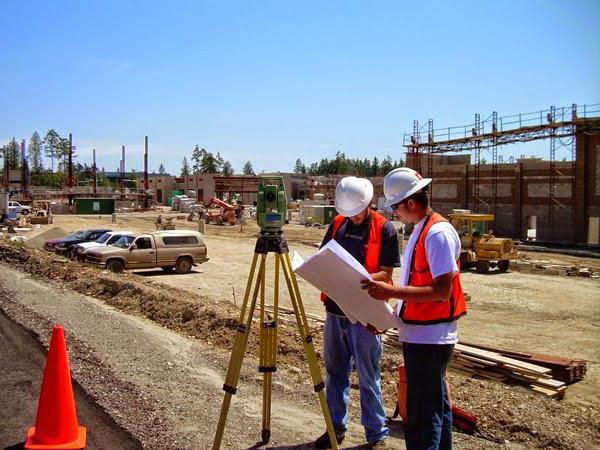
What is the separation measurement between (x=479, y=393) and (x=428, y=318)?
2.81m

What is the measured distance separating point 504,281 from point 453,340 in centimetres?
2150

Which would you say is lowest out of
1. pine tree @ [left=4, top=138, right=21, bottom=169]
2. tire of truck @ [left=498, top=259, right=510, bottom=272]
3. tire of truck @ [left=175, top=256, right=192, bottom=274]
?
tire of truck @ [left=498, top=259, right=510, bottom=272]

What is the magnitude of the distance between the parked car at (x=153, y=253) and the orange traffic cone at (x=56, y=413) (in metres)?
16.0

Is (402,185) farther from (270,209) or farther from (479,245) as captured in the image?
(479,245)

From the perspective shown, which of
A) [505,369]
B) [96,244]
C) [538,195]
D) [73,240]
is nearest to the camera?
[505,369]

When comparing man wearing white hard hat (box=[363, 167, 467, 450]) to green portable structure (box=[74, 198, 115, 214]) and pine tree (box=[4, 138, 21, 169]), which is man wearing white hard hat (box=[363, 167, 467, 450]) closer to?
green portable structure (box=[74, 198, 115, 214])

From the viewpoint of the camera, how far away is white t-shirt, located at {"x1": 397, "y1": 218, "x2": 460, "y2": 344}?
3375 mm

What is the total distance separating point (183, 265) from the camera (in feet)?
74.1

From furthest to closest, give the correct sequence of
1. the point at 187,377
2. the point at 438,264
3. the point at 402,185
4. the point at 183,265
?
the point at 183,265, the point at 187,377, the point at 402,185, the point at 438,264

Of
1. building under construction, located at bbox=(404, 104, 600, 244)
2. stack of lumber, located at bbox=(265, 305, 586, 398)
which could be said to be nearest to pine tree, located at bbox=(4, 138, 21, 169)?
building under construction, located at bbox=(404, 104, 600, 244)

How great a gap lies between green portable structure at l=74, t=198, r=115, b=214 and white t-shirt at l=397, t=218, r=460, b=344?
243 feet

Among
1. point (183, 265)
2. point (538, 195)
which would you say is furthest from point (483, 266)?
point (538, 195)

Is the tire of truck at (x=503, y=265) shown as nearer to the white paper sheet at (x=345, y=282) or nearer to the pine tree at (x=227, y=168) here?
the white paper sheet at (x=345, y=282)

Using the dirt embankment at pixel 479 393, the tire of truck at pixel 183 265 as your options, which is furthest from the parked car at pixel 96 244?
the dirt embankment at pixel 479 393
